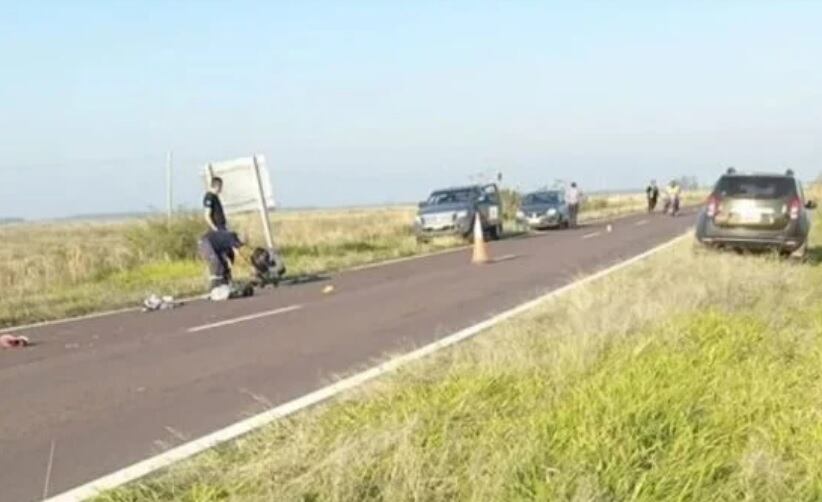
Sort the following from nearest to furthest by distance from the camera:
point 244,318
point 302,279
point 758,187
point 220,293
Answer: point 244,318, point 220,293, point 758,187, point 302,279

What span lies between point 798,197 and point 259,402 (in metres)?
12.4

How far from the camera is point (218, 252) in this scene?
16391mm

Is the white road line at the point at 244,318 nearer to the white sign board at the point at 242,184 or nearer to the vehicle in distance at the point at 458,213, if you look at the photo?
the white sign board at the point at 242,184

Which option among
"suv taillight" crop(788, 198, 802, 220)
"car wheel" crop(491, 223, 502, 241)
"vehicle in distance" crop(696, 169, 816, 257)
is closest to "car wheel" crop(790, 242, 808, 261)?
"vehicle in distance" crop(696, 169, 816, 257)

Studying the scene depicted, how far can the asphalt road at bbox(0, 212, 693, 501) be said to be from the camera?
6.50 metres

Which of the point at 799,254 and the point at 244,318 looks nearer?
the point at 244,318

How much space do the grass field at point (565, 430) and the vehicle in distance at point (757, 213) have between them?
8.65 meters

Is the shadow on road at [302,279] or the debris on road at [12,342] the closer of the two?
the debris on road at [12,342]

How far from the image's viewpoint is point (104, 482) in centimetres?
552

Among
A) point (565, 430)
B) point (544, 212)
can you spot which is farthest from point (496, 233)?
point (565, 430)

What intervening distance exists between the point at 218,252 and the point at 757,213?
904 centimetres

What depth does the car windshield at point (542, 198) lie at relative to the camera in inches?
1581

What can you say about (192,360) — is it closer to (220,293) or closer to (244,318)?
(244,318)

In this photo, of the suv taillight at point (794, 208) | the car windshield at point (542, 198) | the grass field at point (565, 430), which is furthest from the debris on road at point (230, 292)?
the car windshield at point (542, 198)
